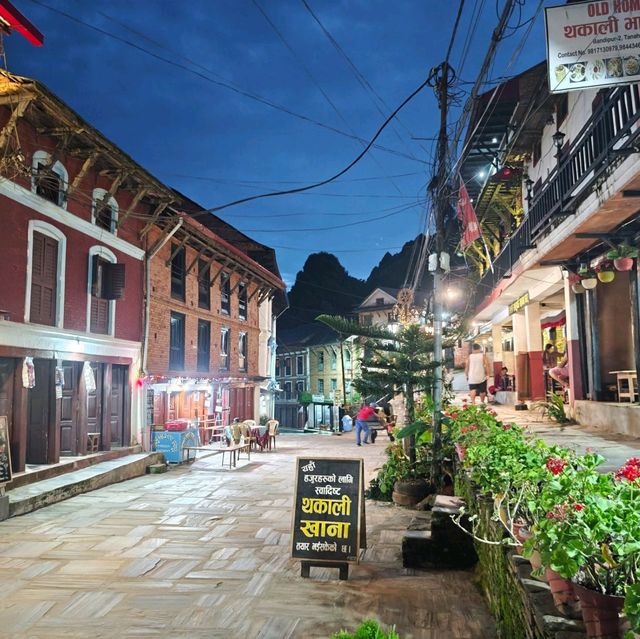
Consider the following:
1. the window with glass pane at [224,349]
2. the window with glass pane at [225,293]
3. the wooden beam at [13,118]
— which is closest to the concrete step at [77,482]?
the wooden beam at [13,118]

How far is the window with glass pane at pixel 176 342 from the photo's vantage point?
18.7m

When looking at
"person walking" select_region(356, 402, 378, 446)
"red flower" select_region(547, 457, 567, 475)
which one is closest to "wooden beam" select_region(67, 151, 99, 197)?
"red flower" select_region(547, 457, 567, 475)

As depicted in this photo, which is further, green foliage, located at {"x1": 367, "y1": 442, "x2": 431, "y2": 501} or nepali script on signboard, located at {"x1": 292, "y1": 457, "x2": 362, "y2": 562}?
green foliage, located at {"x1": 367, "y1": 442, "x2": 431, "y2": 501}

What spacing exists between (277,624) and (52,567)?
315 centimetres

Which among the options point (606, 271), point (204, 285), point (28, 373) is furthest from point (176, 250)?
point (606, 271)

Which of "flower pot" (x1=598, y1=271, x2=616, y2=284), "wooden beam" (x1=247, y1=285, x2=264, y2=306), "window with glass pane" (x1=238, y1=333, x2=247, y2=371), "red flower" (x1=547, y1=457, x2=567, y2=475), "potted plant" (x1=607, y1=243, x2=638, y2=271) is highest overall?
"wooden beam" (x1=247, y1=285, x2=264, y2=306)

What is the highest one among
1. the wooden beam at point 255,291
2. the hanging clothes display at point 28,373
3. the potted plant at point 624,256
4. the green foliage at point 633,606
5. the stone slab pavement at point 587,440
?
the wooden beam at point 255,291

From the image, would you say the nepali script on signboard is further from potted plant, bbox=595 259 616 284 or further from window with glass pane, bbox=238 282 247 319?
window with glass pane, bbox=238 282 247 319

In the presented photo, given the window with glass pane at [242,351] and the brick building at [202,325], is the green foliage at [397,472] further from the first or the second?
the window with glass pane at [242,351]

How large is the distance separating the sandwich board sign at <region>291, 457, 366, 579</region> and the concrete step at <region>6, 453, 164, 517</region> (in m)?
5.68

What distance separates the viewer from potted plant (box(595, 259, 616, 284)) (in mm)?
9625

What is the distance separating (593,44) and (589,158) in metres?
2.41

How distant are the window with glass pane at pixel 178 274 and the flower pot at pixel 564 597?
17.2 meters

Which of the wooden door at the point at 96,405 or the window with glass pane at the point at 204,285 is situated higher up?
the window with glass pane at the point at 204,285
